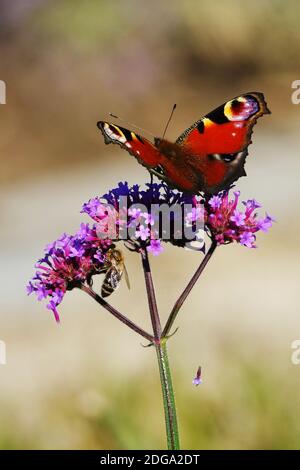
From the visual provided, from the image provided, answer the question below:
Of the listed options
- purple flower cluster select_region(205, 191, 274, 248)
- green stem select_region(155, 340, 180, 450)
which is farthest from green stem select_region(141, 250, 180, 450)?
purple flower cluster select_region(205, 191, 274, 248)

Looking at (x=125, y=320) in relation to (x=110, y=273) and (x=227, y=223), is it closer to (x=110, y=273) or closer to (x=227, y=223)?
(x=110, y=273)

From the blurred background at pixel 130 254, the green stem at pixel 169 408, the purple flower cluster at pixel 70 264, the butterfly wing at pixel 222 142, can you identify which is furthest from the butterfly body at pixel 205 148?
the blurred background at pixel 130 254

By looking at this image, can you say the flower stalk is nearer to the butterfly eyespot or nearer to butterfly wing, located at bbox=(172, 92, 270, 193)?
butterfly wing, located at bbox=(172, 92, 270, 193)

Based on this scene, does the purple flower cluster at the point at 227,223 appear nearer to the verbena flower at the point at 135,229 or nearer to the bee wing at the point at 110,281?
the verbena flower at the point at 135,229

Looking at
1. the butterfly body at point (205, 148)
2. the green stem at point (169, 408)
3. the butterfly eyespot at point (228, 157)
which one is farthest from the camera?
the butterfly eyespot at point (228, 157)

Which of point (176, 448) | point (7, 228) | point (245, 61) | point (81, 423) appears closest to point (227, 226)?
point (176, 448)

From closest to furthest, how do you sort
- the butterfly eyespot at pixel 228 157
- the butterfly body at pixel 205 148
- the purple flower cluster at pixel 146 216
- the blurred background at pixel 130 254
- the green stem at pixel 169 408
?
the green stem at pixel 169 408 → the purple flower cluster at pixel 146 216 → the butterfly body at pixel 205 148 → the butterfly eyespot at pixel 228 157 → the blurred background at pixel 130 254

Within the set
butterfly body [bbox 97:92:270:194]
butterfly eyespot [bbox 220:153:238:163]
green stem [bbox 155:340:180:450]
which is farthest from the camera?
butterfly eyespot [bbox 220:153:238:163]
